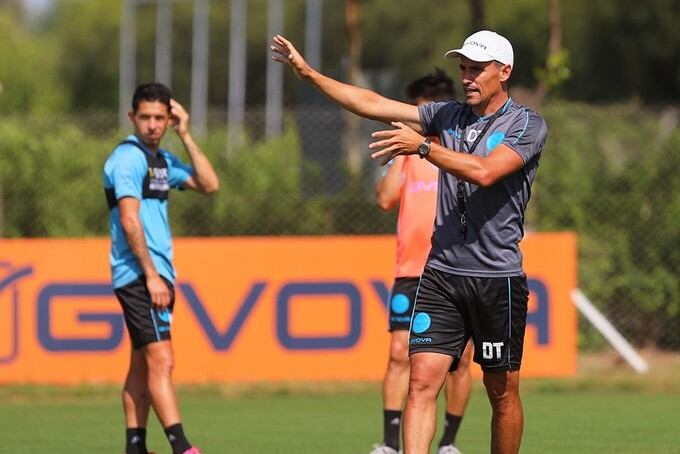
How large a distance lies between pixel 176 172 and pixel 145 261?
35.0 inches

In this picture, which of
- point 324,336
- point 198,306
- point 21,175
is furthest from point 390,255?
point 21,175

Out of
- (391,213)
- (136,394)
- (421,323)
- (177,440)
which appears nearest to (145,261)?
(136,394)

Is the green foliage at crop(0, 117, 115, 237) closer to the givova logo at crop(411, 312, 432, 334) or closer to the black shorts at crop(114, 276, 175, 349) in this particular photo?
the black shorts at crop(114, 276, 175, 349)

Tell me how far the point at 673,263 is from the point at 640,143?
1286 millimetres

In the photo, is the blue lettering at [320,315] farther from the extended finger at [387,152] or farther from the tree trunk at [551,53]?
the extended finger at [387,152]

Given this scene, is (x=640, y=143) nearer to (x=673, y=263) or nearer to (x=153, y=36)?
(x=673, y=263)

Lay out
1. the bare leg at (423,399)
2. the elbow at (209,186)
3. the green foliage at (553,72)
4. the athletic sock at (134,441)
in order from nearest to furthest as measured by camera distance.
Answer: the bare leg at (423,399) < the athletic sock at (134,441) < the elbow at (209,186) < the green foliage at (553,72)

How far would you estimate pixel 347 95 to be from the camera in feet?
24.9

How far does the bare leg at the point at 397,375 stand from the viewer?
935 cm

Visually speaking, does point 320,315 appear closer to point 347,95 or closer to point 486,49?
point 347,95

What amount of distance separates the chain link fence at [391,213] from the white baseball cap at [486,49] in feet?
27.1

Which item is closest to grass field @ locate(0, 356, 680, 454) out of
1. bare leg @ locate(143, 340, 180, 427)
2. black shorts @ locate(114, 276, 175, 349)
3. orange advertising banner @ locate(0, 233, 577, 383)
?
orange advertising banner @ locate(0, 233, 577, 383)

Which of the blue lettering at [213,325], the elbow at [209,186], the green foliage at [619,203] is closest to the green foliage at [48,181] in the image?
the blue lettering at [213,325]

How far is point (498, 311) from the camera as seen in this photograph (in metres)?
7.46
